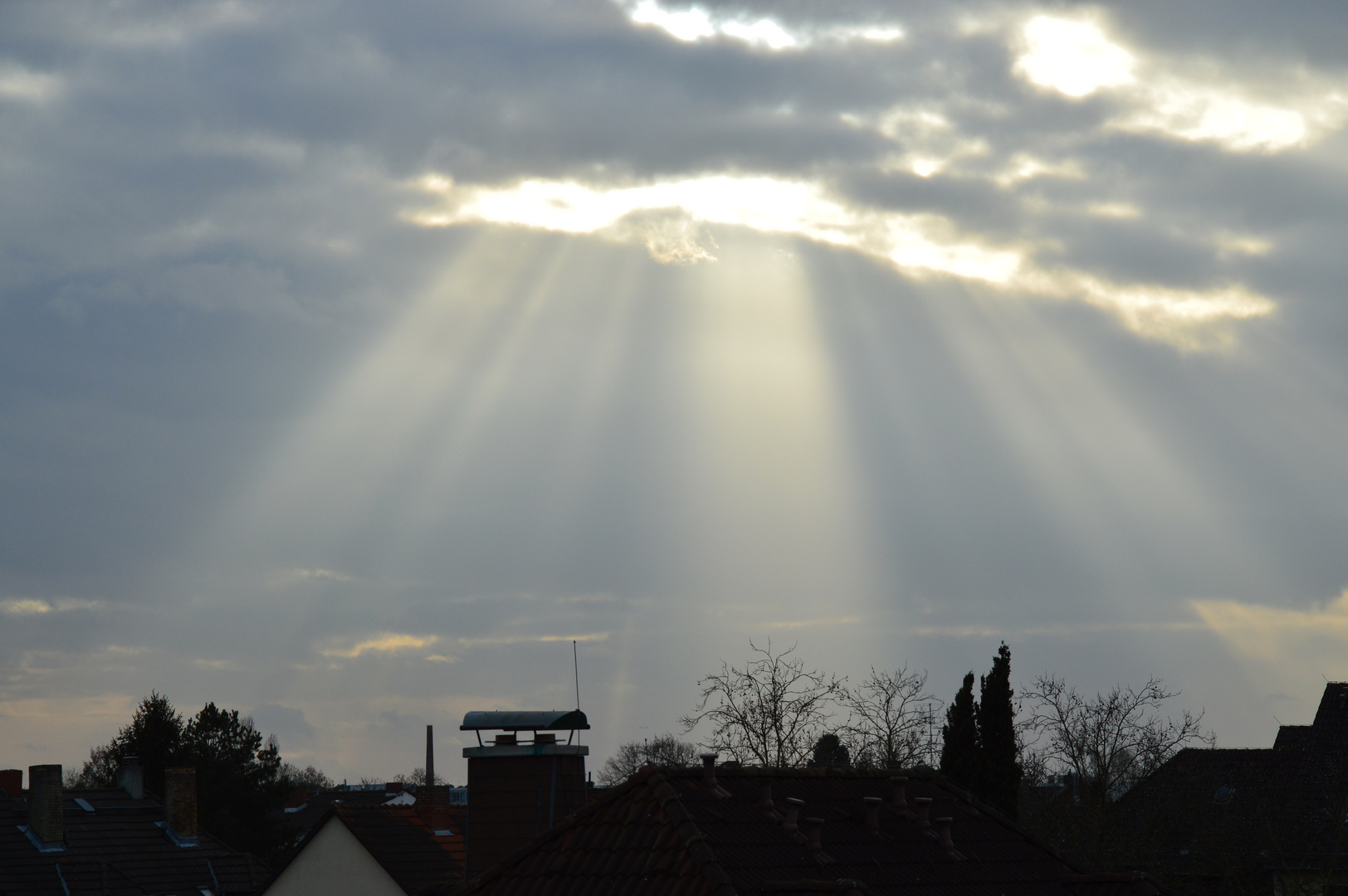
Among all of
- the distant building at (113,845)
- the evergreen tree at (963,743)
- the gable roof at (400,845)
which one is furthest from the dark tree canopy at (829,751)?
the distant building at (113,845)

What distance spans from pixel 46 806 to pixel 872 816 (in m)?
35.5

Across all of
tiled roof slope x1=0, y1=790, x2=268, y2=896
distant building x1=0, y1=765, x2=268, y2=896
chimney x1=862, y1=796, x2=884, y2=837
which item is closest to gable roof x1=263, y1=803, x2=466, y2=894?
tiled roof slope x1=0, y1=790, x2=268, y2=896

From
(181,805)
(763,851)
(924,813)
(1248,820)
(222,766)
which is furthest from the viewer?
(222,766)

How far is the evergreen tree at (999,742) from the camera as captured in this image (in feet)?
104

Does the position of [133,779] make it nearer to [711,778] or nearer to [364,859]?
[364,859]

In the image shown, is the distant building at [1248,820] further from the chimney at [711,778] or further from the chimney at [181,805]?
the chimney at [181,805]

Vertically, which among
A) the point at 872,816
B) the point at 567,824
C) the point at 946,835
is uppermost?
the point at 567,824

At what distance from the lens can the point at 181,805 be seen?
45125 millimetres

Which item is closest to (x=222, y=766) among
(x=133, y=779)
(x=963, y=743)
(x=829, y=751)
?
(x=133, y=779)

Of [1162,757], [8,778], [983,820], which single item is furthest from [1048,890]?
[8,778]

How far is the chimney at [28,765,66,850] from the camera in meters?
40.6

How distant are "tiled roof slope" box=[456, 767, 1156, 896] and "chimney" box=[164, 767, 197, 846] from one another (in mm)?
34860

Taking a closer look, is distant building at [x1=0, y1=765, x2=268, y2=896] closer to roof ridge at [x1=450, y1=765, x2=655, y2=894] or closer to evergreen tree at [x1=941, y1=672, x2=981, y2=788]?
evergreen tree at [x1=941, y1=672, x2=981, y2=788]

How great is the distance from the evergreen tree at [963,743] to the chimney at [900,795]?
54.3 feet
